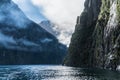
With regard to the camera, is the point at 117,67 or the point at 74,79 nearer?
the point at 74,79

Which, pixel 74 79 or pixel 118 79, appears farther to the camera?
pixel 74 79

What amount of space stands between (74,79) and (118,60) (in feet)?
282

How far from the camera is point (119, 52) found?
19900 centimetres

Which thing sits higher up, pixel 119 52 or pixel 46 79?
pixel 119 52

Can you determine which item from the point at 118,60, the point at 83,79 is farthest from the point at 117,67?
the point at 83,79

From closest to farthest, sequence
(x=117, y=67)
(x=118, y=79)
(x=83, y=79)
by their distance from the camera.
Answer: (x=118, y=79) → (x=83, y=79) → (x=117, y=67)

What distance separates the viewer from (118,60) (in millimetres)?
198000

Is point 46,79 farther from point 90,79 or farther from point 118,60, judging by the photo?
point 118,60

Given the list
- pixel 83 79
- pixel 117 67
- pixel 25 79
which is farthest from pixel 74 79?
pixel 117 67

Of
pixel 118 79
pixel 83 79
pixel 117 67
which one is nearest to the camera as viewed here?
pixel 118 79

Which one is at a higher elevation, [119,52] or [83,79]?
[119,52]

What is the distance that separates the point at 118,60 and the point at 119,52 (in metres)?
Result: 5.17

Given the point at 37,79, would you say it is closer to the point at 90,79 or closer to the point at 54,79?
the point at 54,79

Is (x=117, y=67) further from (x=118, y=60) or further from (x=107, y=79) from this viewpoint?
(x=107, y=79)
